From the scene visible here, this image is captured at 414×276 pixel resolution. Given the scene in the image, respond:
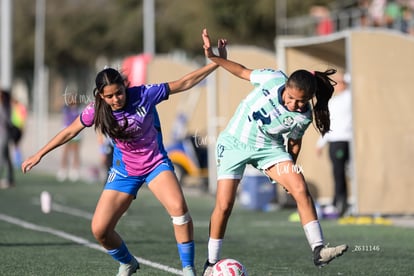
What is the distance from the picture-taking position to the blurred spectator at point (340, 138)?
16.9 metres

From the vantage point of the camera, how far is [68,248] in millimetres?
12281

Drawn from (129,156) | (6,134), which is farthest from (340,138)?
(6,134)

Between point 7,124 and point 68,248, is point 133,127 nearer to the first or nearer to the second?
point 68,248

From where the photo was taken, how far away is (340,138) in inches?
669

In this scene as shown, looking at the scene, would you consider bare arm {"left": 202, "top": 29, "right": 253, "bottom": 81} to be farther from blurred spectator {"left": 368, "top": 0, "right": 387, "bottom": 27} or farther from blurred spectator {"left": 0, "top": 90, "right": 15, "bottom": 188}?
blurred spectator {"left": 368, "top": 0, "right": 387, "bottom": 27}

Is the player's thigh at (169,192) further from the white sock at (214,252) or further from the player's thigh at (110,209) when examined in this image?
the white sock at (214,252)

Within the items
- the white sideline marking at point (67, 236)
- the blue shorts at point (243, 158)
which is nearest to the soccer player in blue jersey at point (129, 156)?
the blue shorts at point (243, 158)

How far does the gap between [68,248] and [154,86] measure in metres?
3.40

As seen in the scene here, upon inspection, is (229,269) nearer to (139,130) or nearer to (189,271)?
(189,271)

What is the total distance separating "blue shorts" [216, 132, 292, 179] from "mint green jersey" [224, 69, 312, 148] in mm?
52

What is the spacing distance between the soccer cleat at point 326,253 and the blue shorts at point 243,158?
982 mm

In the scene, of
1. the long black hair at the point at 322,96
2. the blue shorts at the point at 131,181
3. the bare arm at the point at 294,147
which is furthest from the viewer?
the bare arm at the point at 294,147

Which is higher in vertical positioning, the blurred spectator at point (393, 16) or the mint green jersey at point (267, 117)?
the blurred spectator at point (393, 16)

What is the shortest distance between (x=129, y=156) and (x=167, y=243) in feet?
12.6
